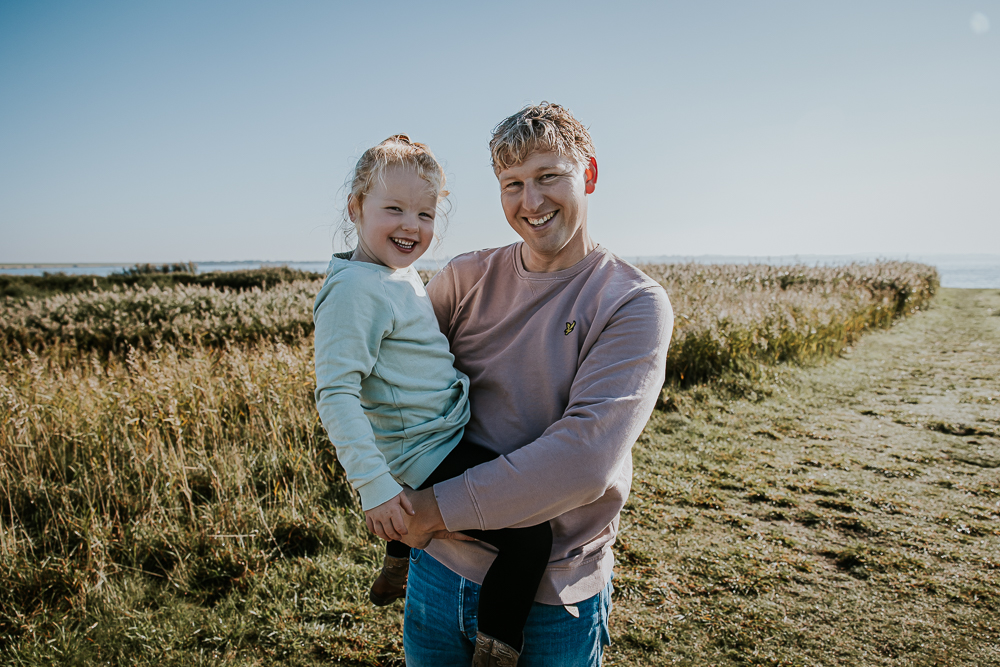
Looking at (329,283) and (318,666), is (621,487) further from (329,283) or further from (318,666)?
(318,666)

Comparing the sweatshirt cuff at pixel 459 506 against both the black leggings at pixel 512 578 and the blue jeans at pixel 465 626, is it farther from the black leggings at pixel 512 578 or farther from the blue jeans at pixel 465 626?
the blue jeans at pixel 465 626

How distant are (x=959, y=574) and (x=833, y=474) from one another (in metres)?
1.60

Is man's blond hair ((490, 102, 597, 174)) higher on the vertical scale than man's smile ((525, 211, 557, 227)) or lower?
higher

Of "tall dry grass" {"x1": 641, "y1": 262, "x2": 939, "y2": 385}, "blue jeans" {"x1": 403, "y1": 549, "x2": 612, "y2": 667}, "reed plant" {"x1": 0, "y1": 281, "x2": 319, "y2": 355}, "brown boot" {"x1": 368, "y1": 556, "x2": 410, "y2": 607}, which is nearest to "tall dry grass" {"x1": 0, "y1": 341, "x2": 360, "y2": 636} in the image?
"brown boot" {"x1": 368, "y1": 556, "x2": 410, "y2": 607}

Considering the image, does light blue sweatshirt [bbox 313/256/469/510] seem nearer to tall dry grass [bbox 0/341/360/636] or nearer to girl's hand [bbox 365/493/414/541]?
girl's hand [bbox 365/493/414/541]

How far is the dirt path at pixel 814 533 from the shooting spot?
2.94m

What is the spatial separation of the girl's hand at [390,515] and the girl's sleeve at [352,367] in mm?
17

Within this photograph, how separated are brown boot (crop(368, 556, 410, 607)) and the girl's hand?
69 centimetres

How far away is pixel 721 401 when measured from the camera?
23.1 ft

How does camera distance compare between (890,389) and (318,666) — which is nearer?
(318,666)

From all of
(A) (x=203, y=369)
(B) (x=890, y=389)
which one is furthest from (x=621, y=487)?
(B) (x=890, y=389)

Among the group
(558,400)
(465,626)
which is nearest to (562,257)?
(558,400)

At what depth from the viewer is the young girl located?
4.90 feet

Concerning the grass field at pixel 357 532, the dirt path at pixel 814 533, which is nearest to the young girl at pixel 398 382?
the grass field at pixel 357 532
